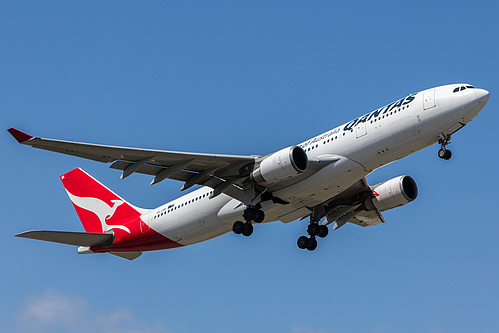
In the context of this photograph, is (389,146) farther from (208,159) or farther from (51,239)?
(51,239)

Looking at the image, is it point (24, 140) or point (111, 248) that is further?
point (111, 248)

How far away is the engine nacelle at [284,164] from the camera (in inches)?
1123

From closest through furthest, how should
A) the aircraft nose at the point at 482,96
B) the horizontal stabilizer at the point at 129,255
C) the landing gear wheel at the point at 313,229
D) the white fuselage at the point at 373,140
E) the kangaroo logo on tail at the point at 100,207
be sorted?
the aircraft nose at the point at 482,96
the white fuselage at the point at 373,140
the landing gear wheel at the point at 313,229
the horizontal stabilizer at the point at 129,255
the kangaroo logo on tail at the point at 100,207

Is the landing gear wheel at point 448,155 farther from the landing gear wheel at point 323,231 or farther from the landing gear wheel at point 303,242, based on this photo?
the landing gear wheel at point 303,242

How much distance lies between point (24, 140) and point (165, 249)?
430 inches

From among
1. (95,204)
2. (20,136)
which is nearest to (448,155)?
(20,136)

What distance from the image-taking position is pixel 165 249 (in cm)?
3472

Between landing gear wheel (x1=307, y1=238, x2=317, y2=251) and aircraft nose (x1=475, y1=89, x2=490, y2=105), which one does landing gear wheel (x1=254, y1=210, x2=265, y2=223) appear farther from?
aircraft nose (x1=475, y1=89, x2=490, y2=105)

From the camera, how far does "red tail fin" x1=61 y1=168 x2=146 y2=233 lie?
36.5 metres

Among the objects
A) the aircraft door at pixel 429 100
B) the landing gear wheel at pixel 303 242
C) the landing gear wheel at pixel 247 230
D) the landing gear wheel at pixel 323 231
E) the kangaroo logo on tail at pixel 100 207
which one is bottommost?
the landing gear wheel at pixel 247 230

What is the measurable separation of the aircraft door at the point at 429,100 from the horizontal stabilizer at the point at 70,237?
16.2 metres

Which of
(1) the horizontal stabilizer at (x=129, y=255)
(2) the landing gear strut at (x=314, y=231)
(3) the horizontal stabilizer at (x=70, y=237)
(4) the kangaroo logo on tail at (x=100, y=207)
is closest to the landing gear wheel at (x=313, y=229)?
(2) the landing gear strut at (x=314, y=231)

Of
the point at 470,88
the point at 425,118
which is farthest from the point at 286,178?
the point at 470,88

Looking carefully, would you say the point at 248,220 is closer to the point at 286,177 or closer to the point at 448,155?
the point at 286,177
